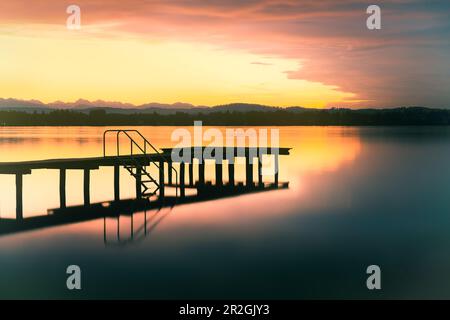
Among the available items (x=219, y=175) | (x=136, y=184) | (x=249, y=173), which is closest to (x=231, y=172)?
(x=219, y=175)

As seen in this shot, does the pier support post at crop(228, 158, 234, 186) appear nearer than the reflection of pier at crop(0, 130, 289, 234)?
No

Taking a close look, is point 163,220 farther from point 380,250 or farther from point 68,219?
point 380,250

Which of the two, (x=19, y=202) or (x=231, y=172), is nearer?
(x=19, y=202)

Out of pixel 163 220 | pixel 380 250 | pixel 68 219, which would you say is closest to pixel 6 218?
pixel 68 219

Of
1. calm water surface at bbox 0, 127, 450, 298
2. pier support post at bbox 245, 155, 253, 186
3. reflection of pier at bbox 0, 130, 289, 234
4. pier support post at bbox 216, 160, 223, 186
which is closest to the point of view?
calm water surface at bbox 0, 127, 450, 298

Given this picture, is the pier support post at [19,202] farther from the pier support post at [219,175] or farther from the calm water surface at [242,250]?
the pier support post at [219,175]

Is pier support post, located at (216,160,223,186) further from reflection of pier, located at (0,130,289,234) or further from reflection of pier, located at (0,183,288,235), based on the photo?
reflection of pier, located at (0,183,288,235)

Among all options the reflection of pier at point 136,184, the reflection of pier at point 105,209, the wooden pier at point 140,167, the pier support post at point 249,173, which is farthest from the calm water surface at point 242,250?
the pier support post at point 249,173

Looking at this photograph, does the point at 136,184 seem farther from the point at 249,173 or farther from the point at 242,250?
the point at 249,173

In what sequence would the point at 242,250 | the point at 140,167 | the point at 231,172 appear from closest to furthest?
the point at 242,250
the point at 140,167
the point at 231,172

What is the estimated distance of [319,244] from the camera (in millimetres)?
17219

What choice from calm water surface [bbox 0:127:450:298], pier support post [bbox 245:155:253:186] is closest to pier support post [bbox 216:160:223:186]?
pier support post [bbox 245:155:253:186]
